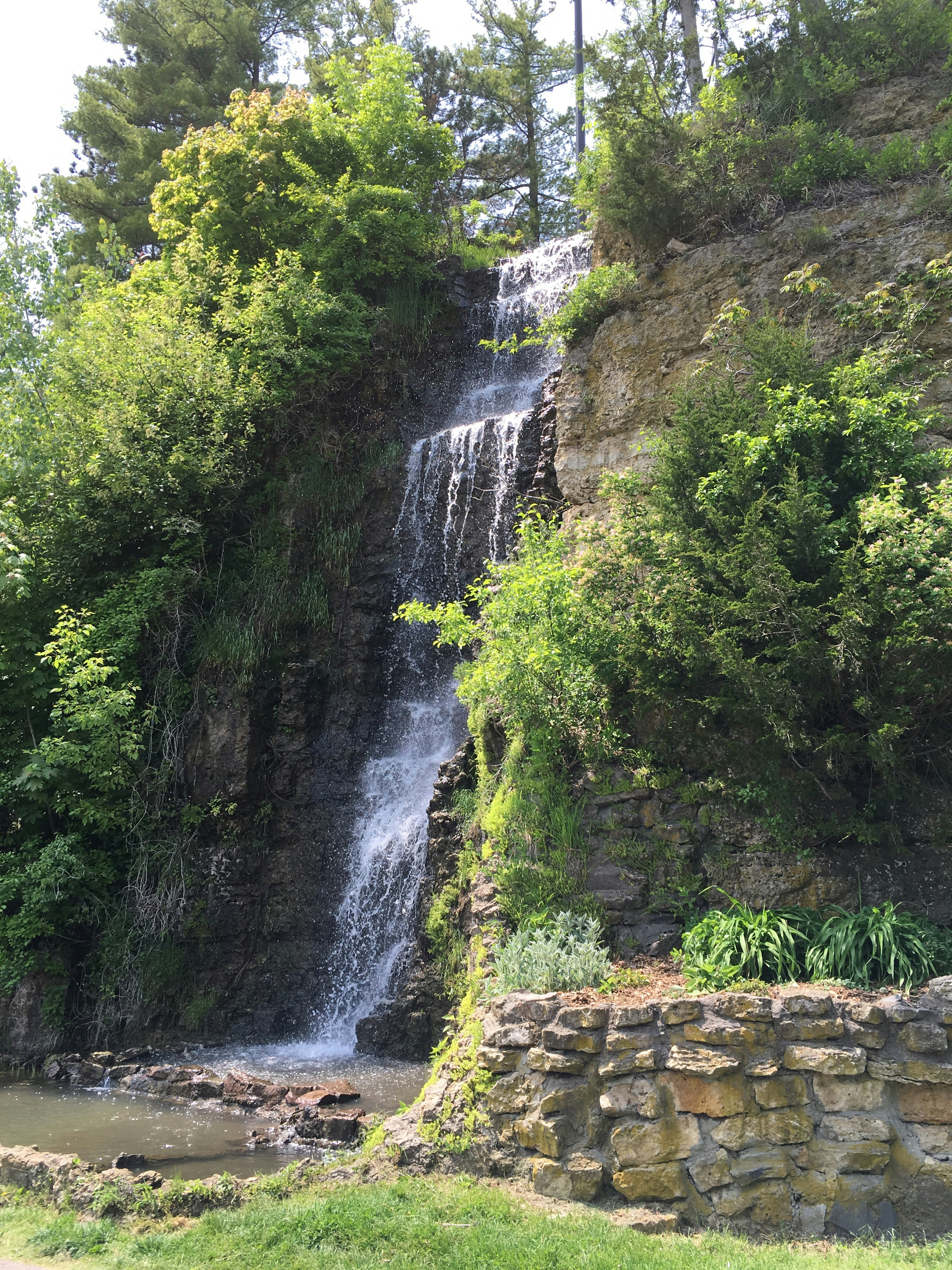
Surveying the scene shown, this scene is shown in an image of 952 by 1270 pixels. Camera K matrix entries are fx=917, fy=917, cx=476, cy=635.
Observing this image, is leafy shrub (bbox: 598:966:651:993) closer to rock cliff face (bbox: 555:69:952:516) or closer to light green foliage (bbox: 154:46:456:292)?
rock cliff face (bbox: 555:69:952:516)

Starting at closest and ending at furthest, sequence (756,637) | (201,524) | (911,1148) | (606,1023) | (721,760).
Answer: (911,1148) < (606,1023) < (756,637) < (721,760) < (201,524)

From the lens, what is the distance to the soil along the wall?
16.8 feet

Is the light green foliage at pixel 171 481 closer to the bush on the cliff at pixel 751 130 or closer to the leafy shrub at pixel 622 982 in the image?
the bush on the cliff at pixel 751 130

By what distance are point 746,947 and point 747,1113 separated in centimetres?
115

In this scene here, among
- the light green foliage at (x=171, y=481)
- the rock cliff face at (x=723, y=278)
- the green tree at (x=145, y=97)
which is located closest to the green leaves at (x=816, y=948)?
the rock cliff face at (x=723, y=278)

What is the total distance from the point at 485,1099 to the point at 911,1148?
99.2 inches

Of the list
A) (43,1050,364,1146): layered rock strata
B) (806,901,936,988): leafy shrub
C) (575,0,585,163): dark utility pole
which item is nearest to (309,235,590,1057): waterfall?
(43,1050,364,1146): layered rock strata

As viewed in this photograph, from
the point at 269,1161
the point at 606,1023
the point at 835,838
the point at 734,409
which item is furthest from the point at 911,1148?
the point at 734,409

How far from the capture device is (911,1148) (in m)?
5.13

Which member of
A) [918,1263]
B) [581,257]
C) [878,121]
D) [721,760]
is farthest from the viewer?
[581,257]

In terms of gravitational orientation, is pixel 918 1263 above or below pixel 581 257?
below

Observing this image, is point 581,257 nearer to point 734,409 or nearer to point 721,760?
point 734,409

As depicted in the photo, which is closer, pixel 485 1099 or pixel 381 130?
pixel 485 1099

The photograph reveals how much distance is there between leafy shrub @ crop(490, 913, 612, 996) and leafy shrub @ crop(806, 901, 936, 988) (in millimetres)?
1441
